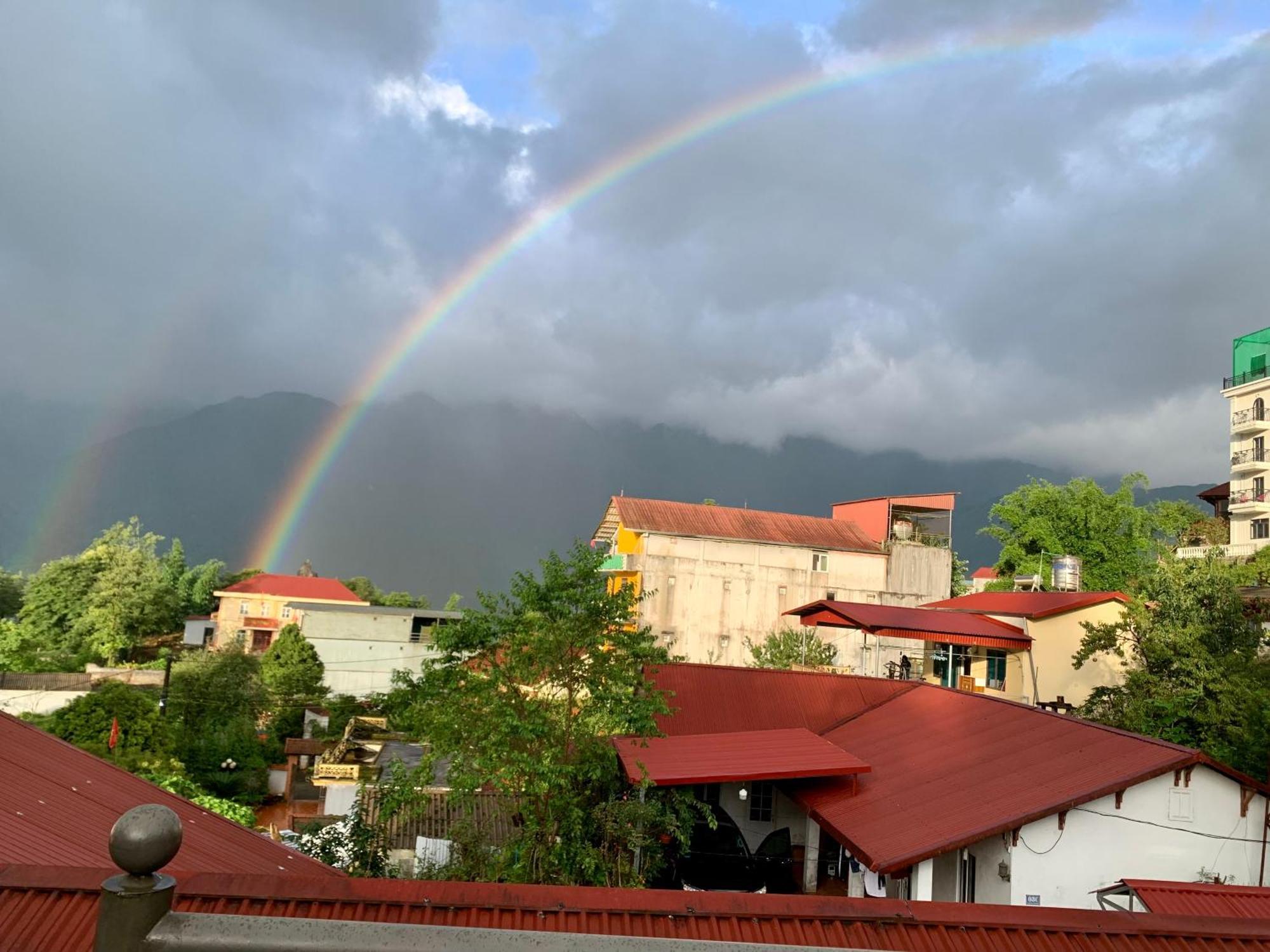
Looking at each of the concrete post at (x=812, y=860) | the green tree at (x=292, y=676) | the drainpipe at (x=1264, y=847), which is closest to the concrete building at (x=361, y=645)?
the green tree at (x=292, y=676)

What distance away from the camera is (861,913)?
433 cm

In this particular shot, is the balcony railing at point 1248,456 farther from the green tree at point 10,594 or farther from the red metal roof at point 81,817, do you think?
the green tree at point 10,594

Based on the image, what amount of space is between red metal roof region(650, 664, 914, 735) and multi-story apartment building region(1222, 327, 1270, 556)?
45599 millimetres

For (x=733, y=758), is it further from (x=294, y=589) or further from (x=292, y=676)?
(x=294, y=589)

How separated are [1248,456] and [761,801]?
185ft

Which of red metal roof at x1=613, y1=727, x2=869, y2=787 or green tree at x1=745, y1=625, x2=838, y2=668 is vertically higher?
green tree at x1=745, y1=625, x2=838, y2=668

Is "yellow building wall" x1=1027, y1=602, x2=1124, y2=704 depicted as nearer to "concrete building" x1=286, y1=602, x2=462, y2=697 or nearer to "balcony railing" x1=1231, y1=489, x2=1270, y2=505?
"concrete building" x1=286, y1=602, x2=462, y2=697

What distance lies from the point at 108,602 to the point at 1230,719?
62.6 m

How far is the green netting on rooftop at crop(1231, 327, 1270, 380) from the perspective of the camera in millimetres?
58562

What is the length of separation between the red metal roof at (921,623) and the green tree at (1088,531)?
104ft

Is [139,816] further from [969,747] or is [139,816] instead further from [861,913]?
[969,747]

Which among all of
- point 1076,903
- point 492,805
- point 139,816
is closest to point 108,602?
point 492,805

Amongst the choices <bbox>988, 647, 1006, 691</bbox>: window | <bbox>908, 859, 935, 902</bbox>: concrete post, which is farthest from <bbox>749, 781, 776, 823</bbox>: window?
<bbox>988, 647, 1006, 691</bbox>: window

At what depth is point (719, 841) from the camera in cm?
1844
